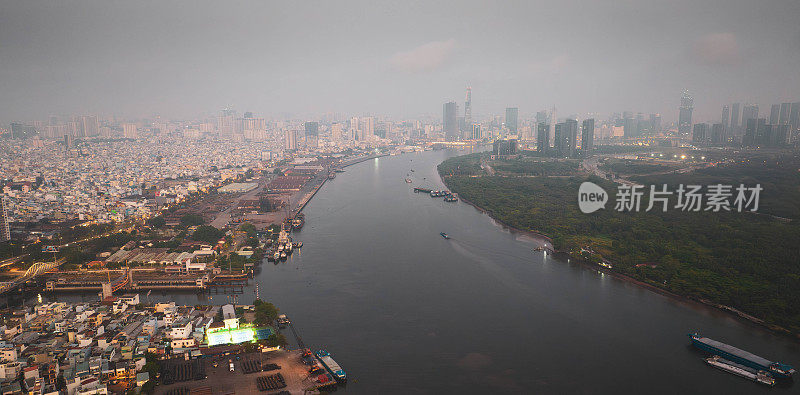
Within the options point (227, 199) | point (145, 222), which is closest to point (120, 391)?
point (145, 222)

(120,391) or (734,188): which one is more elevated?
(734,188)

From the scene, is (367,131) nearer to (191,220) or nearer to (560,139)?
(560,139)

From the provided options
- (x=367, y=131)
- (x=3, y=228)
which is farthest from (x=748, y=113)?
(x=3, y=228)

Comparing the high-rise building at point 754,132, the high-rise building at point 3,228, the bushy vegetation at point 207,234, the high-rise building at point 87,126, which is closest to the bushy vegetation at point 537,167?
the high-rise building at point 754,132

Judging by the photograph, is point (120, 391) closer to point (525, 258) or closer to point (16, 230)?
point (525, 258)

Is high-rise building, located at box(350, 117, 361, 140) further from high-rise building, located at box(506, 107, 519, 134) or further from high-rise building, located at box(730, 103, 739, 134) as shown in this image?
high-rise building, located at box(730, 103, 739, 134)
